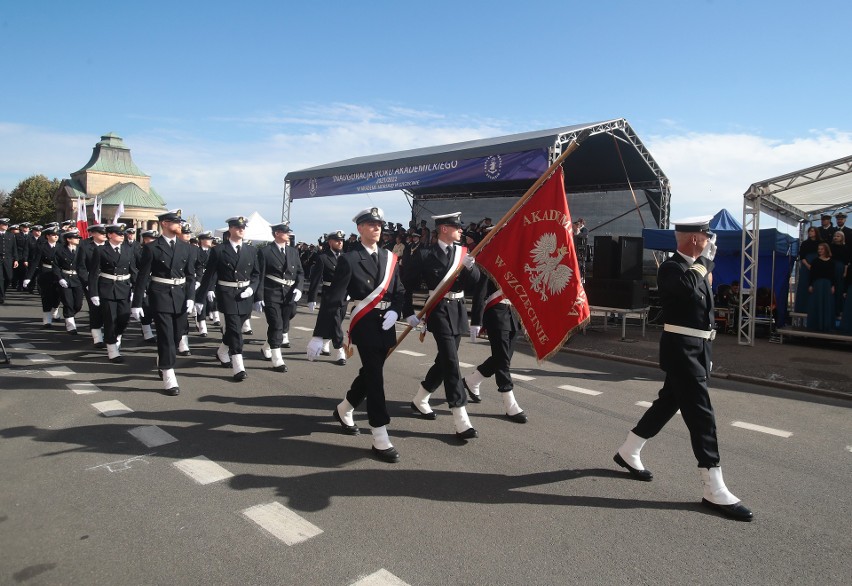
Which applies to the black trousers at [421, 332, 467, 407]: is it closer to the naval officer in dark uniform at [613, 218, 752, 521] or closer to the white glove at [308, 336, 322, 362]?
the white glove at [308, 336, 322, 362]

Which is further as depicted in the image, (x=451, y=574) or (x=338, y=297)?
(x=338, y=297)

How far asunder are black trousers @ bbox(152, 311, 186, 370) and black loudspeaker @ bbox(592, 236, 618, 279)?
29.1 feet

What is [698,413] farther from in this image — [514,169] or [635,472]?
[514,169]

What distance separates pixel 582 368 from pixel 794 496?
16.0ft

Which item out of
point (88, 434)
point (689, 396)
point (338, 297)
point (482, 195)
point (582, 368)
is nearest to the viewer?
point (689, 396)

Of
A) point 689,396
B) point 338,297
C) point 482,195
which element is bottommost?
point 689,396

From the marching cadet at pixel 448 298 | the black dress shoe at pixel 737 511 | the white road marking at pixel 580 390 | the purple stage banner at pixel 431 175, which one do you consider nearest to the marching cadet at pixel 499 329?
the marching cadet at pixel 448 298

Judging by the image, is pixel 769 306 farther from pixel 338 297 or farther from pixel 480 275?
pixel 338 297

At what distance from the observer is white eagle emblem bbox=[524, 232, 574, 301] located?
4745mm

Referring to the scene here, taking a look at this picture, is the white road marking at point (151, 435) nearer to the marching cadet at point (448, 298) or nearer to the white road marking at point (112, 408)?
the white road marking at point (112, 408)

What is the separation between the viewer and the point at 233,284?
285 inches

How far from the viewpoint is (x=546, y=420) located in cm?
571

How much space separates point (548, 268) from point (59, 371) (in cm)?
650

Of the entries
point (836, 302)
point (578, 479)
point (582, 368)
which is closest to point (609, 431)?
point (578, 479)
